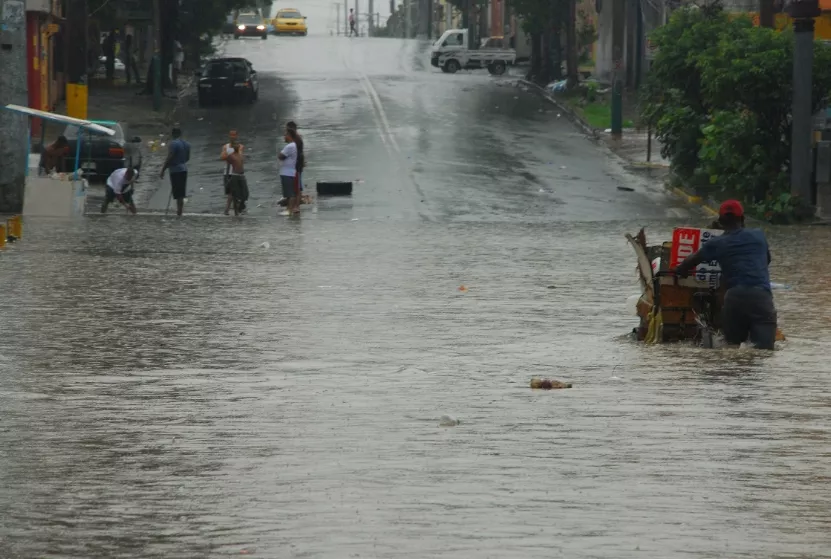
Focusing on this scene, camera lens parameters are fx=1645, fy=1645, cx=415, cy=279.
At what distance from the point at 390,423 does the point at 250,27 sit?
80880 mm

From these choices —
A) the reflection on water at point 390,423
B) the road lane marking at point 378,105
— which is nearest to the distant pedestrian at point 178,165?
the reflection on water at point 390,423

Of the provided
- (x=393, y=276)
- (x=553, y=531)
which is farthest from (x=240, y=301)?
(x=553, y=531)

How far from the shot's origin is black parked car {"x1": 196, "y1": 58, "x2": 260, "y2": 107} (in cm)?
5384

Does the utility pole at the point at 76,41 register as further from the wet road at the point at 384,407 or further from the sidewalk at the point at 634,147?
the wet road at the point at 384,407

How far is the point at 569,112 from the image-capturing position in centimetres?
5362

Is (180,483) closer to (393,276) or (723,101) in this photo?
(393,276)

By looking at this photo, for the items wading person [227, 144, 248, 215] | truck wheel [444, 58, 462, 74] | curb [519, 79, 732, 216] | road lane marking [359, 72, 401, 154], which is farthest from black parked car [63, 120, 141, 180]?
truck wheel [444, 58, 462, 74]

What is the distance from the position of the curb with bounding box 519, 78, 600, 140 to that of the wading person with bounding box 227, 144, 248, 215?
18685mm

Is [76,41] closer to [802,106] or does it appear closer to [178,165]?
[178,165]

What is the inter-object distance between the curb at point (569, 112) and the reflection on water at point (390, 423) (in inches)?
1167

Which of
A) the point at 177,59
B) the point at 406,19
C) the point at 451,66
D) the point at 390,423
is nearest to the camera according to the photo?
the point at 390,423

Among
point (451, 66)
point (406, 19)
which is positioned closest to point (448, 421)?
point (451, 66)

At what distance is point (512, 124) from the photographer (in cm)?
4966

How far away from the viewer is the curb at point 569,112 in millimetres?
48725
